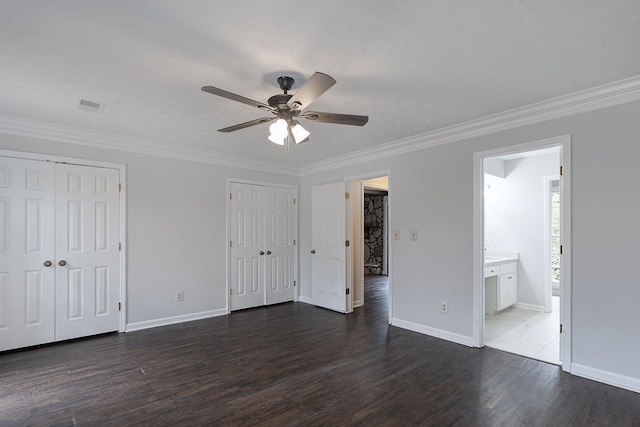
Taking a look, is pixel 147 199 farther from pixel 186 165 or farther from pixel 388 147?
pixel 388 147

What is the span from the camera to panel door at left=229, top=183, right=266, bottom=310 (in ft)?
16.5

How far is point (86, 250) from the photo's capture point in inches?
150

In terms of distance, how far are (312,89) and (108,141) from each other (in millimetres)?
3108

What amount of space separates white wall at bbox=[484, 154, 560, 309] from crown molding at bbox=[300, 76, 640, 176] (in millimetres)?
2047

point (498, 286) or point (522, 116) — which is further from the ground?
point (522, 116)

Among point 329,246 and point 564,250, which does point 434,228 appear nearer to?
point 564,250

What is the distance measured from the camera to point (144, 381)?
2.75 meters

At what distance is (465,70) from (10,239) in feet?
15.0

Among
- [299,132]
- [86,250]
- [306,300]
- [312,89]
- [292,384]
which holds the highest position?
[312,89]

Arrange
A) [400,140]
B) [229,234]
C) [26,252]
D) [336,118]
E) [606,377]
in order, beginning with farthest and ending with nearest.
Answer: [229,234], [400,140], [26,252], [606,377], [336,118]

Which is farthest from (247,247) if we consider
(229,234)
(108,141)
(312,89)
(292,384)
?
(312,89)

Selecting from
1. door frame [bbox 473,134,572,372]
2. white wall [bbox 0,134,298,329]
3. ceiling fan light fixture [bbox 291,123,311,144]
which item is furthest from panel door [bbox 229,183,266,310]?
door frame [bbox 473,134,572,372]

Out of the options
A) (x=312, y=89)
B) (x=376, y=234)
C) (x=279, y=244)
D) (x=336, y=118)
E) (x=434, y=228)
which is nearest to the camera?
(x=312, y=89)

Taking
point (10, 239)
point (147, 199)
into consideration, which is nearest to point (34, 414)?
point (10, 239)
